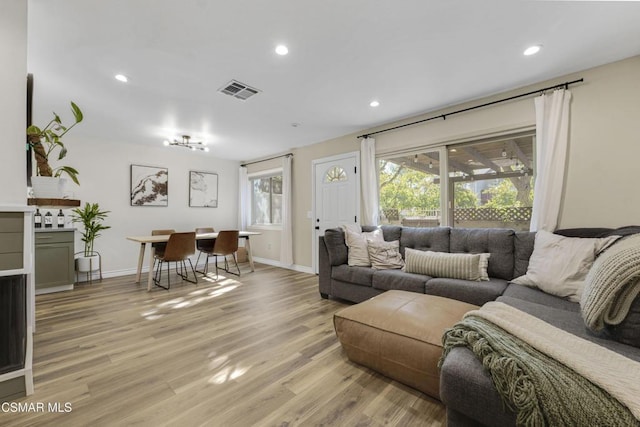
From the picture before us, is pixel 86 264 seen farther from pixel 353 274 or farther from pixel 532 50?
pixel 532 50

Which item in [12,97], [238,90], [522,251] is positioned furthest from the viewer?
[238,90]

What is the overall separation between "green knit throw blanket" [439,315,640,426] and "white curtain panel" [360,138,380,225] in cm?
290

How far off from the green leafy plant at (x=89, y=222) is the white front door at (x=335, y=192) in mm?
3528

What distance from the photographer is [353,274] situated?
302 centimetres

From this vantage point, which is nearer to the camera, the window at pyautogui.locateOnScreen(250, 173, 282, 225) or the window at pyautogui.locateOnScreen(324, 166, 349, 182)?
the window at pyautogui.locateOnScreen(324, 166, 349, 182)

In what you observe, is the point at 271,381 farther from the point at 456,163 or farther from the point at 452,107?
the point at 452,107

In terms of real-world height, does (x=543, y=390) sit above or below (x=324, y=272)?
above

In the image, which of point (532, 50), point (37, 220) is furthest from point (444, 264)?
point (37, 220)

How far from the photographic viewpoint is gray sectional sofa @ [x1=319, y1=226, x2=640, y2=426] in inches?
40.5

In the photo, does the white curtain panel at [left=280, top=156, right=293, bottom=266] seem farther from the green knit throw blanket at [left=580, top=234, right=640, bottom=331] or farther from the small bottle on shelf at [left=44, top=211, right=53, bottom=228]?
the green knit throw blanket at [left=580, top=234, right=640, bottom=331]

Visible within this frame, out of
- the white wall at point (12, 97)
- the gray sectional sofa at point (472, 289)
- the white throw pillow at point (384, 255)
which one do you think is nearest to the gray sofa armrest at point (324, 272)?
the gray sectional sofa at point (472, 289)

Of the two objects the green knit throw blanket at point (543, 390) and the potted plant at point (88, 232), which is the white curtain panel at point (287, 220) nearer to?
the potted plant at point (88, 232)

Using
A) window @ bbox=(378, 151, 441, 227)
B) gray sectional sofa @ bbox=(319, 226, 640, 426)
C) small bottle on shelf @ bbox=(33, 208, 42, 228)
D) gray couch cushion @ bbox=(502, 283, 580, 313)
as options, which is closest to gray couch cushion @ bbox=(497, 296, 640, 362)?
gray sectional sofa @ bbox=(319, 226, 640, 426)

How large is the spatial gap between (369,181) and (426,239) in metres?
1.30
